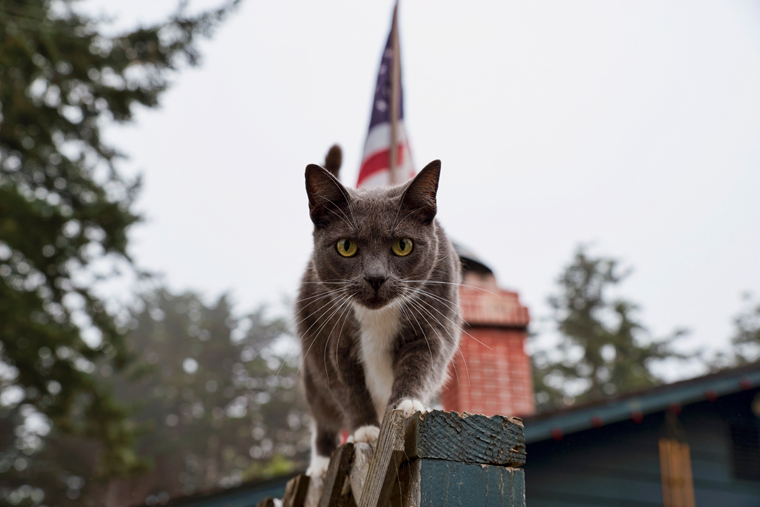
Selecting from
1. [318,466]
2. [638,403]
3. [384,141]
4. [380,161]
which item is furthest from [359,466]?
[638,403]

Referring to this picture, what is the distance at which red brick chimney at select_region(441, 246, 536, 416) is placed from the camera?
484 centimetres

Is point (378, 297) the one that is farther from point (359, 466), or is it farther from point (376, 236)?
point (359, 466)

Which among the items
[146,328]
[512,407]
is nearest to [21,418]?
[146,328]

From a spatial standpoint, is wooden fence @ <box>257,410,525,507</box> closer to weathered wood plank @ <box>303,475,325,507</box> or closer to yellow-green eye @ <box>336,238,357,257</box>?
yellow-green eye @ <box>336,238,357,257</box>

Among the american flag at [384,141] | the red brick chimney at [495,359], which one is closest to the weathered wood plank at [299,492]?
the american flag at [384,141]

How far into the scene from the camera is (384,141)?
10.1ft

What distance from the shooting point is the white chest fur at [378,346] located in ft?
5.63

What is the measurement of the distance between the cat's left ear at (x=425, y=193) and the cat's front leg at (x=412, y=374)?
38 cm

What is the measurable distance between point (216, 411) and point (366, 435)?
74.2 feet

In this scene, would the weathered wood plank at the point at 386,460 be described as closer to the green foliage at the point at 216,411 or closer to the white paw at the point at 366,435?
the white paw at the point at 366,435

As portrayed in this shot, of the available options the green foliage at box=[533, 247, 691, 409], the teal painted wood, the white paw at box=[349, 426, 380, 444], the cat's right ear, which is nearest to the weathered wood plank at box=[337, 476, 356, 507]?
the white paw at box=[349, 426, 380, 444]

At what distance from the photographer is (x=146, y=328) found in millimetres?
28016

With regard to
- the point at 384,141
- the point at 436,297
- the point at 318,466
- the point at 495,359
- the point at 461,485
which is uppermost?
the point at 384,141

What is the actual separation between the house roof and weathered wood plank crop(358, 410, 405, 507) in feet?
12.0
